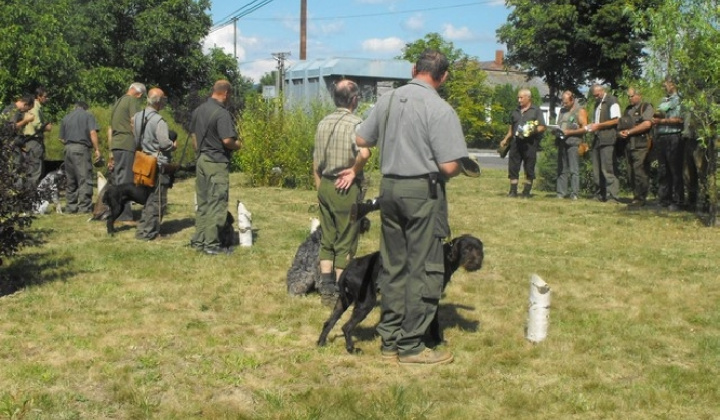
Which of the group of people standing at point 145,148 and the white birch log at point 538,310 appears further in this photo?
the group of people standing at point 145,148

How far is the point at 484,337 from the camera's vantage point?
21.0 feet

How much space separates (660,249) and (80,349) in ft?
23.0

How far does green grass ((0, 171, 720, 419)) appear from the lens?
4988 mm

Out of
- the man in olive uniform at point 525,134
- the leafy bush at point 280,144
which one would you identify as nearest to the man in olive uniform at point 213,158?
the man in olive uniform at point 525,134

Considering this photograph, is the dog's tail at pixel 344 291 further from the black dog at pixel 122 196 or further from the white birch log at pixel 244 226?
the black dog at pixel 122 196

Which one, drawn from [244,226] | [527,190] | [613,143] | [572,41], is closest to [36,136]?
[244,226]

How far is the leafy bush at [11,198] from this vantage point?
7.43 m

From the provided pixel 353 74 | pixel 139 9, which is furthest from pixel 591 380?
pixel 139 9

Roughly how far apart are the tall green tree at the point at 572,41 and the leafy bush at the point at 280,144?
20716 millimetres

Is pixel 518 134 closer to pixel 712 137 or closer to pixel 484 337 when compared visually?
pixel 712 137

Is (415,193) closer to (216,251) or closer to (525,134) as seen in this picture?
(216,251)

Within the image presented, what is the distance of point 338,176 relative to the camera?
22.7 ft

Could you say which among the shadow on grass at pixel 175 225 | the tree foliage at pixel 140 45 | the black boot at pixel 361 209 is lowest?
the shadow on grass at pixel 175 225

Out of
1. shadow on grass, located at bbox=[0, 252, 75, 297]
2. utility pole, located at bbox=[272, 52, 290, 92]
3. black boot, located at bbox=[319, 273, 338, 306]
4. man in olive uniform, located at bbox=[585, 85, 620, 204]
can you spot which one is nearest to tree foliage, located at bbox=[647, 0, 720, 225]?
man in olive uniform, located at bbox=[585, 85, 620, 204]
